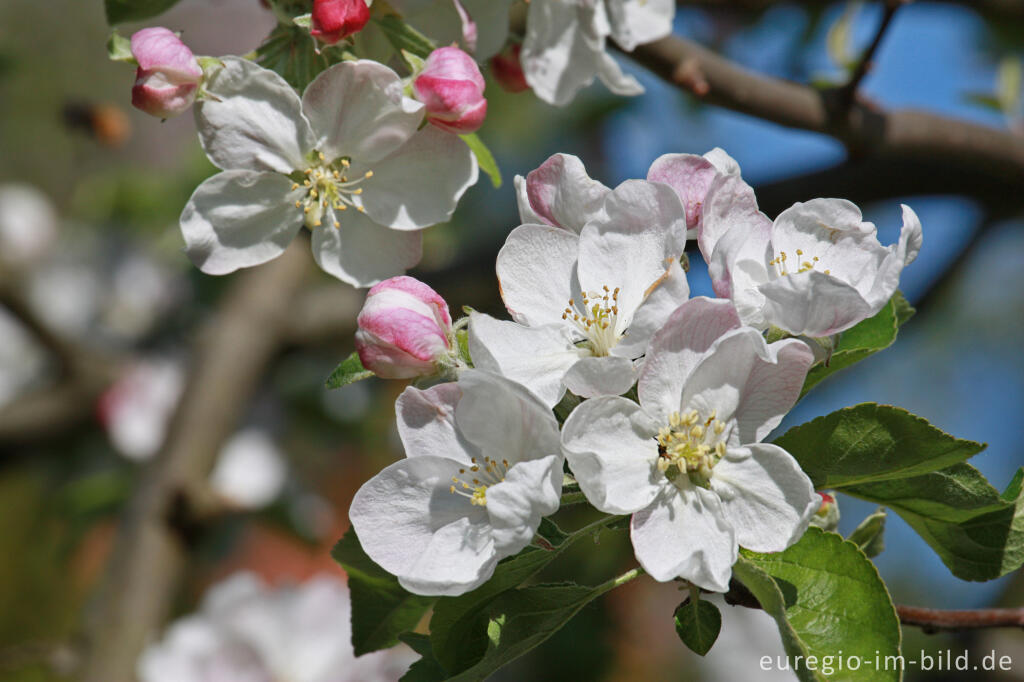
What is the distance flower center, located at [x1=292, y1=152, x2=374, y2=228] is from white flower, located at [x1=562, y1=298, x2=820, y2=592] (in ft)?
1.18

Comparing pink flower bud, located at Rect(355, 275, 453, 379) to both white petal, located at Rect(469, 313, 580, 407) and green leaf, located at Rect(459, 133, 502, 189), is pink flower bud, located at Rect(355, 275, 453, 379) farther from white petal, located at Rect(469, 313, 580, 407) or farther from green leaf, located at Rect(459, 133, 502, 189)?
green leaf, located at Rect(459, 133, 502, 189)

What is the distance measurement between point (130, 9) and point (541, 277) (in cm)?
53

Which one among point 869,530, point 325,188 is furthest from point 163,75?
point 869,530

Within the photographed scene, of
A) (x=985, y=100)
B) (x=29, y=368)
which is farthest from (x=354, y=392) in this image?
(x=985, y=100)

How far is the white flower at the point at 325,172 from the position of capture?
32.9 inches

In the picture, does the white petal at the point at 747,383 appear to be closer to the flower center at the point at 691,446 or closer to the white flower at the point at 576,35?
the flower center at the point at 691,446

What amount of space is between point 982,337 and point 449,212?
559 centimetres

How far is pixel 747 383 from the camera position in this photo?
695mm

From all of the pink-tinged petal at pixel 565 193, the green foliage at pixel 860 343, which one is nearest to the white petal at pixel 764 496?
the green foliage at pixel 860 343

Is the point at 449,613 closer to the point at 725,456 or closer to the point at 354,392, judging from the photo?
the point at 725,456

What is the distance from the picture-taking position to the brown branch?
1.75 m

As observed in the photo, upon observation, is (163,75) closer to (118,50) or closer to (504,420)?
(118,50)

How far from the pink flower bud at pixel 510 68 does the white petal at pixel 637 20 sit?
4.8 inches

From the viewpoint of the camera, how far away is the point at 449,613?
0.72 m
